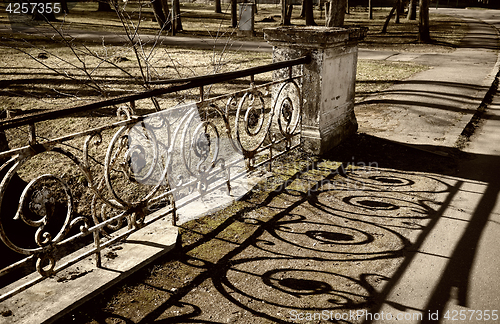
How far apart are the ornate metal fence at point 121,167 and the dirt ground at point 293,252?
1.24 ft

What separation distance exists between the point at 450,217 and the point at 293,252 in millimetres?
1608

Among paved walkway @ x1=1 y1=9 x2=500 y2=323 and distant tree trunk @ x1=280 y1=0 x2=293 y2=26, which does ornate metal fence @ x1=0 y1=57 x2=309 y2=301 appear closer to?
paved walkway @ x1=1 y1=9 x2=500 y2=323

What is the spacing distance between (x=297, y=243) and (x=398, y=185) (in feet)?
5.58

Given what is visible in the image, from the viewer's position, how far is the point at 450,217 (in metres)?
3.93

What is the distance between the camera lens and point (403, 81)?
10.7m

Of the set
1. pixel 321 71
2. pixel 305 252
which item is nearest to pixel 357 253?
pixel 305 252

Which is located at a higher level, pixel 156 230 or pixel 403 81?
pixel 403 81

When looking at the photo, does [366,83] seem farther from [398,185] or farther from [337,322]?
[337,322]

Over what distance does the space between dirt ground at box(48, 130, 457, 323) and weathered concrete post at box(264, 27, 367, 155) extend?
1.60 ft

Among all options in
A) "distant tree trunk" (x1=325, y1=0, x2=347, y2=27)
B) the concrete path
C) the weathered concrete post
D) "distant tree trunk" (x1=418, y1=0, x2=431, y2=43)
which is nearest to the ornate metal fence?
the weathered concrete post

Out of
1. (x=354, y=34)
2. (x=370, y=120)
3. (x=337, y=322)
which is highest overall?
(x=354, y=34)

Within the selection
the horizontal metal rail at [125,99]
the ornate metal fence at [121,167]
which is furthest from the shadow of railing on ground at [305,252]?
the horizontal metal rail at [125,99]

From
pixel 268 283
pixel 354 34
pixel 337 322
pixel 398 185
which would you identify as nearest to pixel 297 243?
pixel 268 283

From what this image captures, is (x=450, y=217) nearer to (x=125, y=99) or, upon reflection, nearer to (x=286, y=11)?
(x=125, y=99)
